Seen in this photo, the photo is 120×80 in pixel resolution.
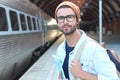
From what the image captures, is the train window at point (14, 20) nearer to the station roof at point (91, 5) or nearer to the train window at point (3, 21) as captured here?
the train window at point (3, 21)

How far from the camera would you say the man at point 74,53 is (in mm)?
2350

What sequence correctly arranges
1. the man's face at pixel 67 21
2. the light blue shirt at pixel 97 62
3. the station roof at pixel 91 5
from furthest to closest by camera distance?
the station roof at pixel 91 5, the man's face at pixel 67 21, the light blue shirt at pixel 97 62

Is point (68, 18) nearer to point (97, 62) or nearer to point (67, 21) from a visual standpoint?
point (67, 21)

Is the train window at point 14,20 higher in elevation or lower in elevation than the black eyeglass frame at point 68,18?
lower

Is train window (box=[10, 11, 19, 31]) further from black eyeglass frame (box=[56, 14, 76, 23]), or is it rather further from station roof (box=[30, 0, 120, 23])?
station roof (box=[30, 0, 120, 23])

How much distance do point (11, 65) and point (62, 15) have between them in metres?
5.87

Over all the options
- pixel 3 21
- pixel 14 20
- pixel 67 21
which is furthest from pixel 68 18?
pixel 14 20

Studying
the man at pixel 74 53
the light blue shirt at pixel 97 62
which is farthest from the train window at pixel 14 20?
the light blue shirt at pixel 97 62

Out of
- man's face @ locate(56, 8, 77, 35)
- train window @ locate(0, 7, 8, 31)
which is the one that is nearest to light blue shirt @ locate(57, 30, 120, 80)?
man's face @ locate(56, 8, 77, 35)

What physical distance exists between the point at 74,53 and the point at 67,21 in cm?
24

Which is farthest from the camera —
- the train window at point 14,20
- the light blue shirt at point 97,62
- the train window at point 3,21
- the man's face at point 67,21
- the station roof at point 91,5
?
the station roof at point 91,5

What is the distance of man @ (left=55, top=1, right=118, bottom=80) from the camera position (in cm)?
235

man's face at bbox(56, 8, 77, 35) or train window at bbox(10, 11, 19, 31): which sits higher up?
man's face at bbox(56, 8, 77, 35)

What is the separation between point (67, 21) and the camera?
99.3 inches
